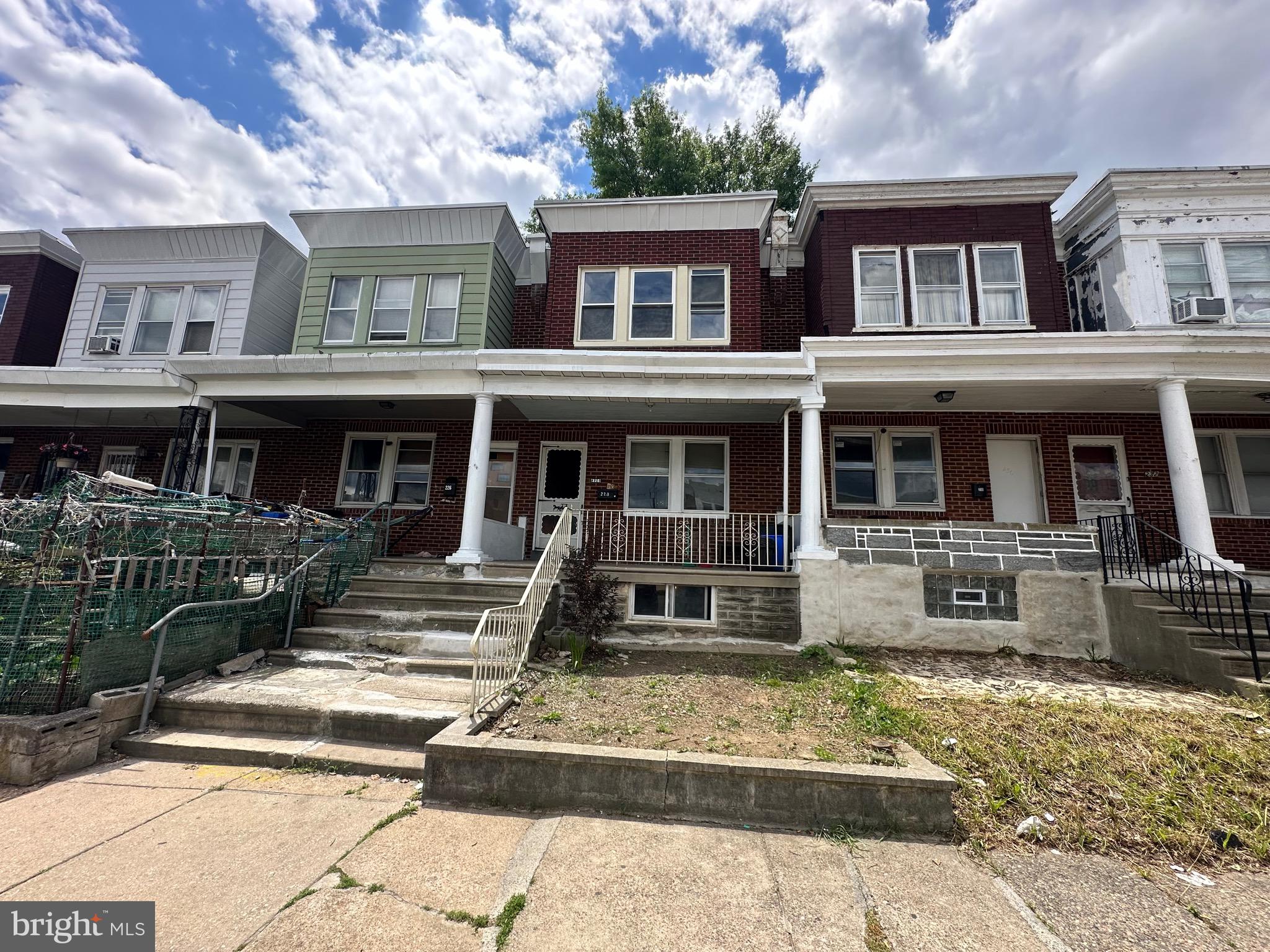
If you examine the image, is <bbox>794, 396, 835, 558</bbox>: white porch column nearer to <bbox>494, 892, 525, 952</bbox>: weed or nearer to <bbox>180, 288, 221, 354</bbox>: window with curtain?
<bbox>494, 892, 525, 952</bbox>: weed

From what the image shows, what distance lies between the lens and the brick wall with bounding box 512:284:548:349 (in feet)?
37.0

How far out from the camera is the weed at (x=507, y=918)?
2297 millimetres

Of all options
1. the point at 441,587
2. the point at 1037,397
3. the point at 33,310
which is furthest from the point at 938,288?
the point at 33,310

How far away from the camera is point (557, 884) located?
8.79ft

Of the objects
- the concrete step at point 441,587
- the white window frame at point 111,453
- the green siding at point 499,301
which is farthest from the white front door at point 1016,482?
the white window frame at point 111,453

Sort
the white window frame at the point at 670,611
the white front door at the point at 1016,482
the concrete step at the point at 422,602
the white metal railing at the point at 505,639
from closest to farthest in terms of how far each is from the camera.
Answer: the white metal railing at the point at 505,639 → the concrete step at the point at 422,602 → the white window frame at the point at 670,611 → the white front door at the point at 1016,482

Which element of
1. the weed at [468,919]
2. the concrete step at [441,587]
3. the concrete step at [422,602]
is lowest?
the weed at [468,919]

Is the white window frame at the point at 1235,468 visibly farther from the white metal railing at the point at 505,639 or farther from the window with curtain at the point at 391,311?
the window with curtain at the point at 391,311

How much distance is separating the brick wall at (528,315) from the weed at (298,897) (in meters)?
9.79

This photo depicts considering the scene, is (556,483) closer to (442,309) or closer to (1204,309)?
(442,309)

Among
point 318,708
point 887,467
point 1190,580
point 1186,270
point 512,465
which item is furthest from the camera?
point 512,465

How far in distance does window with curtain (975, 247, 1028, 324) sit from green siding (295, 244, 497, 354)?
8.83m

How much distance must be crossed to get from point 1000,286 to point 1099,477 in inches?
151

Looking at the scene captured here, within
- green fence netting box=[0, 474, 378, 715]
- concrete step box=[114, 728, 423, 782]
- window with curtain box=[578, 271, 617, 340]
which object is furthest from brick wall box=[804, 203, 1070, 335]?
green fence netting box=[0, 474, 378, 715]
